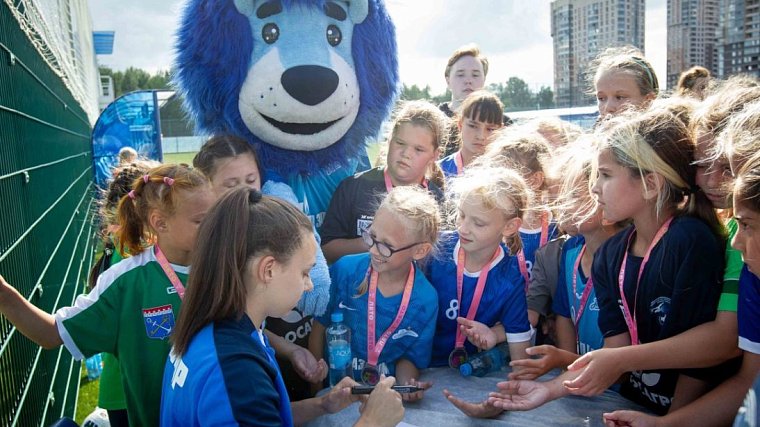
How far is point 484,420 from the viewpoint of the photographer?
6.47 feet

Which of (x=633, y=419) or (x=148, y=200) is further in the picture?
(x=148, y=200)

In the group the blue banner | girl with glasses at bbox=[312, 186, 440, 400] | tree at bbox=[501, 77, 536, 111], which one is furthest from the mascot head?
tree at bbox=[501, 77, 536, 111]

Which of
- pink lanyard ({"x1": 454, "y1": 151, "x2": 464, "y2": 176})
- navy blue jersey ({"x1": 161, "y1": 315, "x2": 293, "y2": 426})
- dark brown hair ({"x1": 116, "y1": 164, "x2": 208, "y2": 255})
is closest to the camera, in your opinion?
navy blue jersey ({"x1": 161, "y1": 315, "x2": 293, "y2": 426})

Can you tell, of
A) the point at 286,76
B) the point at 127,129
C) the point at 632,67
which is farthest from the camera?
the point at 127,129

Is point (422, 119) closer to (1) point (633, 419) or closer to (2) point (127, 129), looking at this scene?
(1) point (633, 419)

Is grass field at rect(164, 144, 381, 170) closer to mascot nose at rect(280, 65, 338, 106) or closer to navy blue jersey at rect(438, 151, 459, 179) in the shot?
navy blue jersey at rect(438, 151, 459, 179)

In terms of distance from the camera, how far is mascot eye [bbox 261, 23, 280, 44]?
9.07 ft

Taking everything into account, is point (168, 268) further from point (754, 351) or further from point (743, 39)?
point (743, 39)

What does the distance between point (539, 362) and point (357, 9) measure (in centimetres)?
189

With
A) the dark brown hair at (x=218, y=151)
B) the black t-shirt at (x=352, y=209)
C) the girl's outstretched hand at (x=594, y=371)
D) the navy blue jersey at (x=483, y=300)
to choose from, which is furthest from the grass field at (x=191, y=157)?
the girl's outstretched hand at (x=594, y=371)

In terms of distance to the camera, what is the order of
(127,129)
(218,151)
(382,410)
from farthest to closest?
(127,129) → (218,151) → (382,410)

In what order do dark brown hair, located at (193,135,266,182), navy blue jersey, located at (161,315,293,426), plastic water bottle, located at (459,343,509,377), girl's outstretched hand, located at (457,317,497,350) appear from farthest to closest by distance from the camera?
dark brown hair, located at (193,135,266,182) < plastic water bottle, located at (459,343,509,377) < girl's outstretched hand, located at (457,317,497,350) < navy blue jersey, located at (161,315,293,426)

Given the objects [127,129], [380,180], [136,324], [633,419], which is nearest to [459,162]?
[380,180]

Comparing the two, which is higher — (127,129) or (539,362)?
(127,129)
